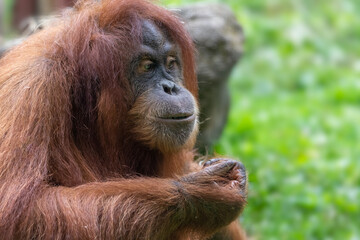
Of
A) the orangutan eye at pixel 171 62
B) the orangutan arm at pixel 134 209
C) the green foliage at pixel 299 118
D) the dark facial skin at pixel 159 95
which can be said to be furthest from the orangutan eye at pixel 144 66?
the green foliage at pixel 299 118

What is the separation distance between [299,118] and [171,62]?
13.9 ft

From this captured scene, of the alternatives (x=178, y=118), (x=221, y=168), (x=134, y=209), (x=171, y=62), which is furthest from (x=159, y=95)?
(x=134, y=209)

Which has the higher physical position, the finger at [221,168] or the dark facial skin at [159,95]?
the dark facial skin at [159,95]

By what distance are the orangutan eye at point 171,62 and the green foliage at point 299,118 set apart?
94.0 inches

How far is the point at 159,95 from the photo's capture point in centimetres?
367

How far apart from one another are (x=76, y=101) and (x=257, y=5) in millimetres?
6947

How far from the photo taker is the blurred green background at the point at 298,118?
5.96 meters

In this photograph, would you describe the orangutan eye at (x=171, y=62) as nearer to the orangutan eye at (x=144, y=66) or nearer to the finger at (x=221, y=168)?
the orangutan eye at (x=144, y=66)

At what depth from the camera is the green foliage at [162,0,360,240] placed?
5.96 meters

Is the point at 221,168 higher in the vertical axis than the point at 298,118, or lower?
higher

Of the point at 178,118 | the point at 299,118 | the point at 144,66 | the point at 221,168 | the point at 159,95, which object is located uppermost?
the point at 144,66

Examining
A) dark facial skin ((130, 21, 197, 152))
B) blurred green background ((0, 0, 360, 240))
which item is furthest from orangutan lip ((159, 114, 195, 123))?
blurred green background ((0, 0, 360, 240))

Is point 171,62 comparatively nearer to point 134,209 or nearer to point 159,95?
point 159,95

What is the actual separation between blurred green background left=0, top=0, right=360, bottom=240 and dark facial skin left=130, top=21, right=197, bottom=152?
7.67ft
